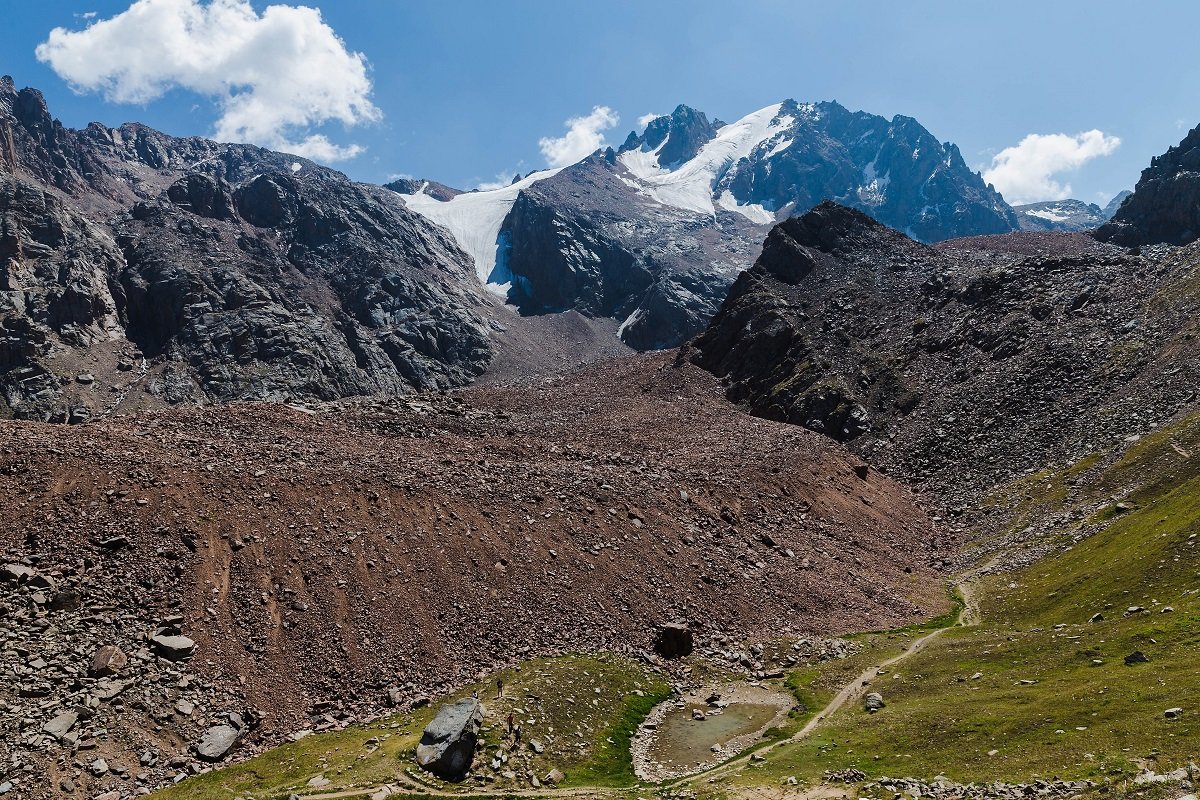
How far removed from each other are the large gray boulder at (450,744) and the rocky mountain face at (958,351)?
213ft

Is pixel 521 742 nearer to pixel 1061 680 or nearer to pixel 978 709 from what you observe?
pixel 978 709

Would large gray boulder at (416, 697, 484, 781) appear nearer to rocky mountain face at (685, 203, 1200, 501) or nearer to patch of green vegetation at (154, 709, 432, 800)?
patch of green vegetation at (154, 709, 432, 800)

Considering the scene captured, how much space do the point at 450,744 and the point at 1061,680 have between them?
2864cm

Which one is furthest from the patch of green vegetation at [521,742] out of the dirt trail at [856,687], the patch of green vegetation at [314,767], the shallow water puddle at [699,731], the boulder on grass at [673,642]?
the dirt trail at [856,687]

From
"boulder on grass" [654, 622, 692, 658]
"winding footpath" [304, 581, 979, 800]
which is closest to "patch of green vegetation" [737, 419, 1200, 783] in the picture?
"winding footpath" [304, 581, 979, 800]

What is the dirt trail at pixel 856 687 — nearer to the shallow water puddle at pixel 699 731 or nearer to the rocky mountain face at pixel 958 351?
the shallow water puddle at pixel 699 731

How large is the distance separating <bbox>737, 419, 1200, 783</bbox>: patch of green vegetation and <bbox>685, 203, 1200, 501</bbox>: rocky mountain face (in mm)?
25844

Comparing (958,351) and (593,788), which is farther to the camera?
(958,351)

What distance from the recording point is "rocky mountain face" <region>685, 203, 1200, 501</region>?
276ft

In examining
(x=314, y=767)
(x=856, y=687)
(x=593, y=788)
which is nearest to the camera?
(x=314, y=767)

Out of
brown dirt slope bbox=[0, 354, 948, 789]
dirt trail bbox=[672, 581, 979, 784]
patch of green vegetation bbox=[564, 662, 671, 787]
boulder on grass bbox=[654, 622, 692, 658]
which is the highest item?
brown dirt slope bbox=[0, 354, 948, 789]

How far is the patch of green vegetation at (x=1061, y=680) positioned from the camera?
29.9 meters

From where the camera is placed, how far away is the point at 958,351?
11138 cm

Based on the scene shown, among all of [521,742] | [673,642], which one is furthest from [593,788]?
[673,642]
